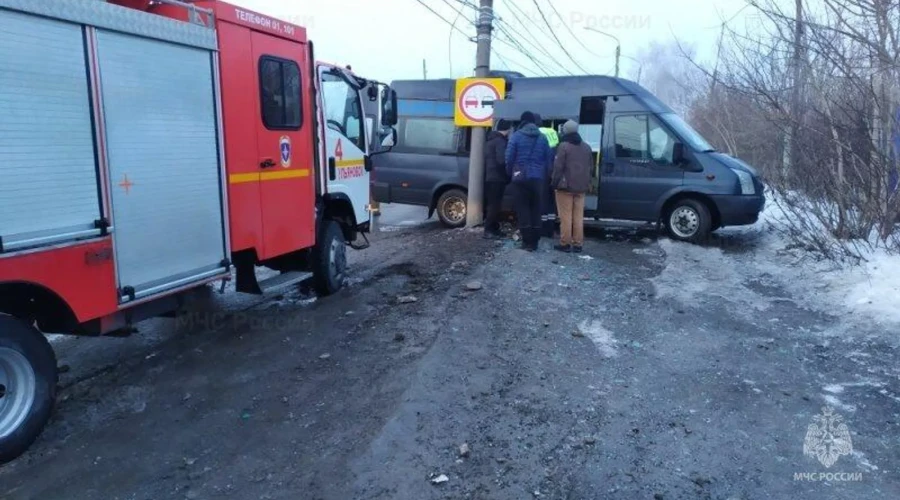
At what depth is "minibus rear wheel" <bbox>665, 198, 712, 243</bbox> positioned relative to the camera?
10.7m

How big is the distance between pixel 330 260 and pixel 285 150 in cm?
160

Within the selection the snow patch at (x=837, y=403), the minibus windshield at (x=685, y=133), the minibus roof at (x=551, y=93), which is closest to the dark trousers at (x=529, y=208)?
the minibus roof at (x=551, y=93)

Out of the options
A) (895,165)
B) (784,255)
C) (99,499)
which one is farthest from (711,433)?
(784,255)

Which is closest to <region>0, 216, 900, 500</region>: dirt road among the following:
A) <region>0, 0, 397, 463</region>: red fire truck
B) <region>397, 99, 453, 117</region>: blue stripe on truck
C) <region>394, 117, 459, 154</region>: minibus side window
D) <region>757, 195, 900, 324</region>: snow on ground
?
<region>757, 195, 900, 324</region>: snow on ground

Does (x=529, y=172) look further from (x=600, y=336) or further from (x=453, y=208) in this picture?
(x=600, y=336)

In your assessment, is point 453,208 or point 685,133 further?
point 453,208

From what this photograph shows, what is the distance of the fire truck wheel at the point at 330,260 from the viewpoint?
741 centimetres

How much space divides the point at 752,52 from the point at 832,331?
5.27 m

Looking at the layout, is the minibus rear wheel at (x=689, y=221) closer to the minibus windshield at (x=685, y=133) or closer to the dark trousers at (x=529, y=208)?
the minibus windshield at (x=685, y=133)

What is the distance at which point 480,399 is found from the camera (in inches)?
183

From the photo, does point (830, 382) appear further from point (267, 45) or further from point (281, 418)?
point (267, 45)

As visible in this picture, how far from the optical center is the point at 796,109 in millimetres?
9258

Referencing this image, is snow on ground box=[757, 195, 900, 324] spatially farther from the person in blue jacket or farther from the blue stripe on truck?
the blue stripe on truck

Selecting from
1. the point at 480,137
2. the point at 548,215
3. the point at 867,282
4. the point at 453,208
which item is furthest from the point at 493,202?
the point at 867,282
